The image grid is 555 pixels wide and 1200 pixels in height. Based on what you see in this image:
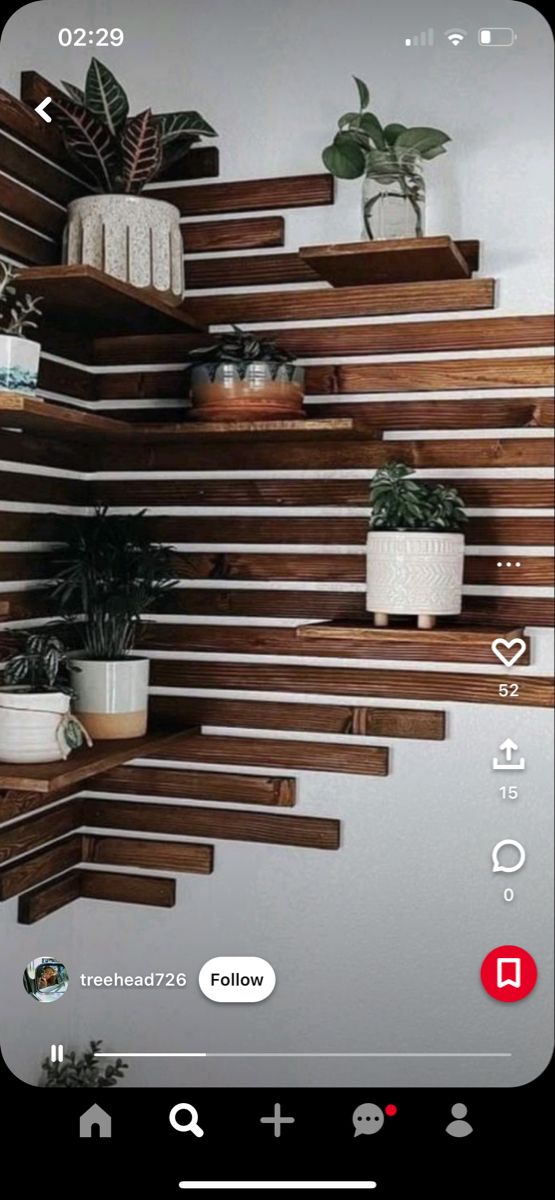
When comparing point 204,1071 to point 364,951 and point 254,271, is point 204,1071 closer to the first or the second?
point 364,951

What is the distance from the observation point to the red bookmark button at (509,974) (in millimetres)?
738

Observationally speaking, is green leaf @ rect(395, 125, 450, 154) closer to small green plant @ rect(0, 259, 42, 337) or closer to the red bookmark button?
small green plant @ rect(0, 259, 42, 337)

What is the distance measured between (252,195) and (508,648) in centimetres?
43

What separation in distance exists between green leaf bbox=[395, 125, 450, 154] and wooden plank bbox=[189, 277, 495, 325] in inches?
4.3

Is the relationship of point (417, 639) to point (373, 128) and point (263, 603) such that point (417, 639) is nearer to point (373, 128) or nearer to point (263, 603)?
point (263, 603)

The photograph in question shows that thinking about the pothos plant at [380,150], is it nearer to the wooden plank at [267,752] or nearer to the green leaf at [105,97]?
the green leaf at [105,97]

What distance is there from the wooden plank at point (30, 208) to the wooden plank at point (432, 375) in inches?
9.8

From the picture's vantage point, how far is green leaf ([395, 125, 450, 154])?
793 millimetres

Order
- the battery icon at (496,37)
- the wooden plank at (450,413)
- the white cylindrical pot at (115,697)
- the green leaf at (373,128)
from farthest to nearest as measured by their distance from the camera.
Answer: the white cylindrical pot at (115,697), the wooden plank at (450,413), the green leaf at (373,128), the battery icon at (496,37)

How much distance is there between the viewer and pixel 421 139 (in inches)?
32.0

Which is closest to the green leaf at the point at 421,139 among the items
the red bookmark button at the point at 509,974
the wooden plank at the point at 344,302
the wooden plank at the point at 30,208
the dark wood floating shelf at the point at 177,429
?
the wooden plank at the point at 344,302
